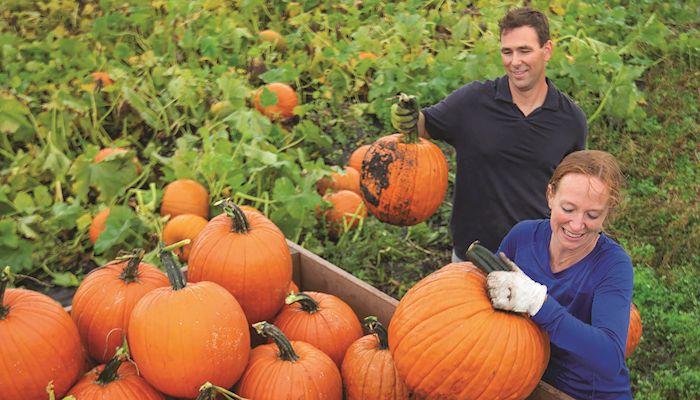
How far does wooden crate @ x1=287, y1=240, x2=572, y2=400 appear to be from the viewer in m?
2.74

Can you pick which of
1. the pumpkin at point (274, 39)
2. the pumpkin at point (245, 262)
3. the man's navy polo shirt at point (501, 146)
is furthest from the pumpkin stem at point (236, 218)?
the pumpkin at point (274, 39)

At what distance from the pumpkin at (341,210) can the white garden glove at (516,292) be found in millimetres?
2514

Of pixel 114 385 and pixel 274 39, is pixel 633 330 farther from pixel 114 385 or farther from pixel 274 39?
pixel 274 39

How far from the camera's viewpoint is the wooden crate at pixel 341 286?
2741 millimetres

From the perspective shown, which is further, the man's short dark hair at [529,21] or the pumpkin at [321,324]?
the man's short dark hair at [529,21]

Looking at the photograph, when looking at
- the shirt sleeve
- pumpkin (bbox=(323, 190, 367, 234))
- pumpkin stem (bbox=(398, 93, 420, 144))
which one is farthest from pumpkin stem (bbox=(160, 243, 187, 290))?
pumpkin (bbox=(323, 190, 367, 234))

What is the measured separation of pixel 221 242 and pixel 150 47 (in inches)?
201

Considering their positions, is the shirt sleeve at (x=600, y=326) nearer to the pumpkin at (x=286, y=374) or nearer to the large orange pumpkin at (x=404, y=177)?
the pumpkin at (x=286, y=374)

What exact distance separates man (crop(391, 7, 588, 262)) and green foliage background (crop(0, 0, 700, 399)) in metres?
0.47

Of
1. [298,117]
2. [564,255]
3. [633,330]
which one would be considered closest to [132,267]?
[564,255]

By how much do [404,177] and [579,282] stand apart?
1.40 metres

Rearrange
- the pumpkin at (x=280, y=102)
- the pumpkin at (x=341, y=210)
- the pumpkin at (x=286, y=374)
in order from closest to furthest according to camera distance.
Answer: the pumpkin at (x=286, y=374), the pumpkin at (x=341, y=210), the pumpkin at (x=280, y=102)

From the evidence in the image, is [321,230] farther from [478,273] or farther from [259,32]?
[259,32]

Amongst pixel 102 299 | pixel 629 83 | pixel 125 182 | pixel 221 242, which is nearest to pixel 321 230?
pixel 125 182
